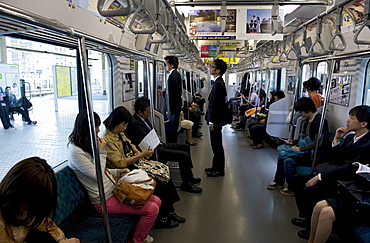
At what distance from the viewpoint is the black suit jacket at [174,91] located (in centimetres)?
596

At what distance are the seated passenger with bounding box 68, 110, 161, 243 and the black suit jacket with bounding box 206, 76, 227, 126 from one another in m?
2.45

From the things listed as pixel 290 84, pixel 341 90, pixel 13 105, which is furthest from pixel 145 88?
pixel 290 84

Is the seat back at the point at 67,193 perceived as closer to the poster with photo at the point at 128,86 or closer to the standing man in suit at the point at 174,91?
the poster with photo at the point at 128,86

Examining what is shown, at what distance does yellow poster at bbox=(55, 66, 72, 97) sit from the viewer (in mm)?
3633

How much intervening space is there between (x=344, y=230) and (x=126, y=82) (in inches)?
157

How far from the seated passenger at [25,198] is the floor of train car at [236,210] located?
1.88 metres

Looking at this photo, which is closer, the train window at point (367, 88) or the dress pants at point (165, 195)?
the dress pants at point (165, 195)

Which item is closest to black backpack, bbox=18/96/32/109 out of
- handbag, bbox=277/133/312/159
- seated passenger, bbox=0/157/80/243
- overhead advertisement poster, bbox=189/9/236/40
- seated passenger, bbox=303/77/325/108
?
seated passenger, bbox=0/157/80/243

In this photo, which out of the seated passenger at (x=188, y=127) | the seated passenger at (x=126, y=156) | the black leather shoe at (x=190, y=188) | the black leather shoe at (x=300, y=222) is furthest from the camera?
the seated passenger at (x=188, y=127)

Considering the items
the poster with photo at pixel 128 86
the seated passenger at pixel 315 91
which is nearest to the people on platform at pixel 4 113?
the poster with photo at pixel 128 86

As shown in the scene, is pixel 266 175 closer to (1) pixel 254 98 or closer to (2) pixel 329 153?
(2) pixel 329 153

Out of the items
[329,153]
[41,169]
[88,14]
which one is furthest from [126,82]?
[41,169]

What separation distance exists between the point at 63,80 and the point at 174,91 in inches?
109

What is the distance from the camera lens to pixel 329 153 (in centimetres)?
379
